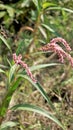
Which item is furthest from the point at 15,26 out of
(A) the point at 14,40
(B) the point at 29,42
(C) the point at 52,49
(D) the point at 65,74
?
(C) the point at 52,49

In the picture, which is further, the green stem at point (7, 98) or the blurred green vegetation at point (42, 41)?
the blurred green vegetation at point (42, 41)

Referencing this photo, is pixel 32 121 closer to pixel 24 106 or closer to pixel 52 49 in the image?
pixel 24 106

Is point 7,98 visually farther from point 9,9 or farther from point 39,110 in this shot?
point 9,9

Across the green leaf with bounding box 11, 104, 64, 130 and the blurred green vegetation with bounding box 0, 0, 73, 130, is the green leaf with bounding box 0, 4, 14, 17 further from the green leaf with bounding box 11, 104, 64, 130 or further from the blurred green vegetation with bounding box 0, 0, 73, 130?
the green leaf with bounding box 11, 104, 64, 130

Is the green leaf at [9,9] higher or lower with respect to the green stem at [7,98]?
higher

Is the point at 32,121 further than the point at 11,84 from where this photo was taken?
Yes

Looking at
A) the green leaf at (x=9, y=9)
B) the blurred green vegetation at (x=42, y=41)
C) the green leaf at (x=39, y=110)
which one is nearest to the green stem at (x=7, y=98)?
the green leaf at (x=39, y=110)

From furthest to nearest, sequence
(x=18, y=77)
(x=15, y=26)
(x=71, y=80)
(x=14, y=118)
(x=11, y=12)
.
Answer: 1. (x=15, y=26)
2. (x=11, y=12)
3. (x=71, y=80)
4. (x=14, y=118)
5. (x=18, y=77)

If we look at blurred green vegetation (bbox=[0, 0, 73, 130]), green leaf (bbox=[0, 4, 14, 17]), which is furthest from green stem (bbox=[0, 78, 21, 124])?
green leaf (bbox=[0, 4, 14, 17])

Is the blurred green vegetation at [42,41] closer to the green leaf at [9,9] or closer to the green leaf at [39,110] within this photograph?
the green leaf at [9,9]
